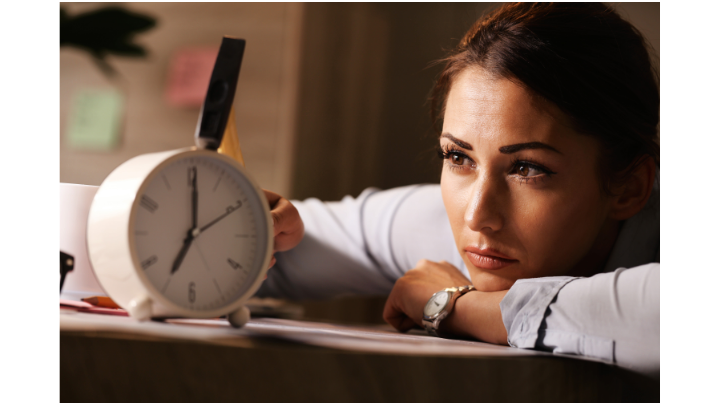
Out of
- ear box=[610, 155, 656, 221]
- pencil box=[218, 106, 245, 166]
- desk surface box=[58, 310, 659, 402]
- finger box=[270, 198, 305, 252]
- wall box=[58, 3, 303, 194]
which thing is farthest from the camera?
wall box=[58, 3, 303, 194]

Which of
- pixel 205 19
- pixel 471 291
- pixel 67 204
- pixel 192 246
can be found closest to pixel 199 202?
pixel 192 246

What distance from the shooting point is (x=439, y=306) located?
29.2 inches

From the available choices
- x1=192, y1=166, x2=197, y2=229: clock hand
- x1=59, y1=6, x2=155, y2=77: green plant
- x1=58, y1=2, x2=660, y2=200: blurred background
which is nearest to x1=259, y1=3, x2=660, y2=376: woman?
x1=192, y1=166, x2=197, y2=229: clock hand

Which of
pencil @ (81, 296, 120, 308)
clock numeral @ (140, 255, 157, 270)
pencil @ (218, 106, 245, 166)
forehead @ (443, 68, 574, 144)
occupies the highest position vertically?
forehead @ (443, 68, 574, 144)

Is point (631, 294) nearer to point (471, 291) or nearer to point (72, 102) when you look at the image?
point (471, 291)

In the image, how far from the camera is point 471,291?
74cm

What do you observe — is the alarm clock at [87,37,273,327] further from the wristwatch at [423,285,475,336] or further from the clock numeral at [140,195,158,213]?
the wristwatch at [423,285,475,336]

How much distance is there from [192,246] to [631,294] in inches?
16.8

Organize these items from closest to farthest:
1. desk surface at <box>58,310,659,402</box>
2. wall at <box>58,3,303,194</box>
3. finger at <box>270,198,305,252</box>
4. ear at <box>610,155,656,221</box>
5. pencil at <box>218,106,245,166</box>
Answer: desk surface at <box>58,310,659,402</box>, pencil at <box>218,106,245,166</box>, finger at <box>270,198,305,252</box>, ear at <box>610,155,656,221</box>, wall at <box>58,3,303,194</box>

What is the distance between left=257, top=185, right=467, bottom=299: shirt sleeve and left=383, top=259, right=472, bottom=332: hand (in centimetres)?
22

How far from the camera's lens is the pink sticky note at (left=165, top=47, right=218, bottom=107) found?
6.74 feet

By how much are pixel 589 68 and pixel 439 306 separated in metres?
0.40

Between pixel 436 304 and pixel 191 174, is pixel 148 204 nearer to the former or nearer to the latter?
pixel 191 174

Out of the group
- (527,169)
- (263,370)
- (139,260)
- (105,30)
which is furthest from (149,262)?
(105,30)
